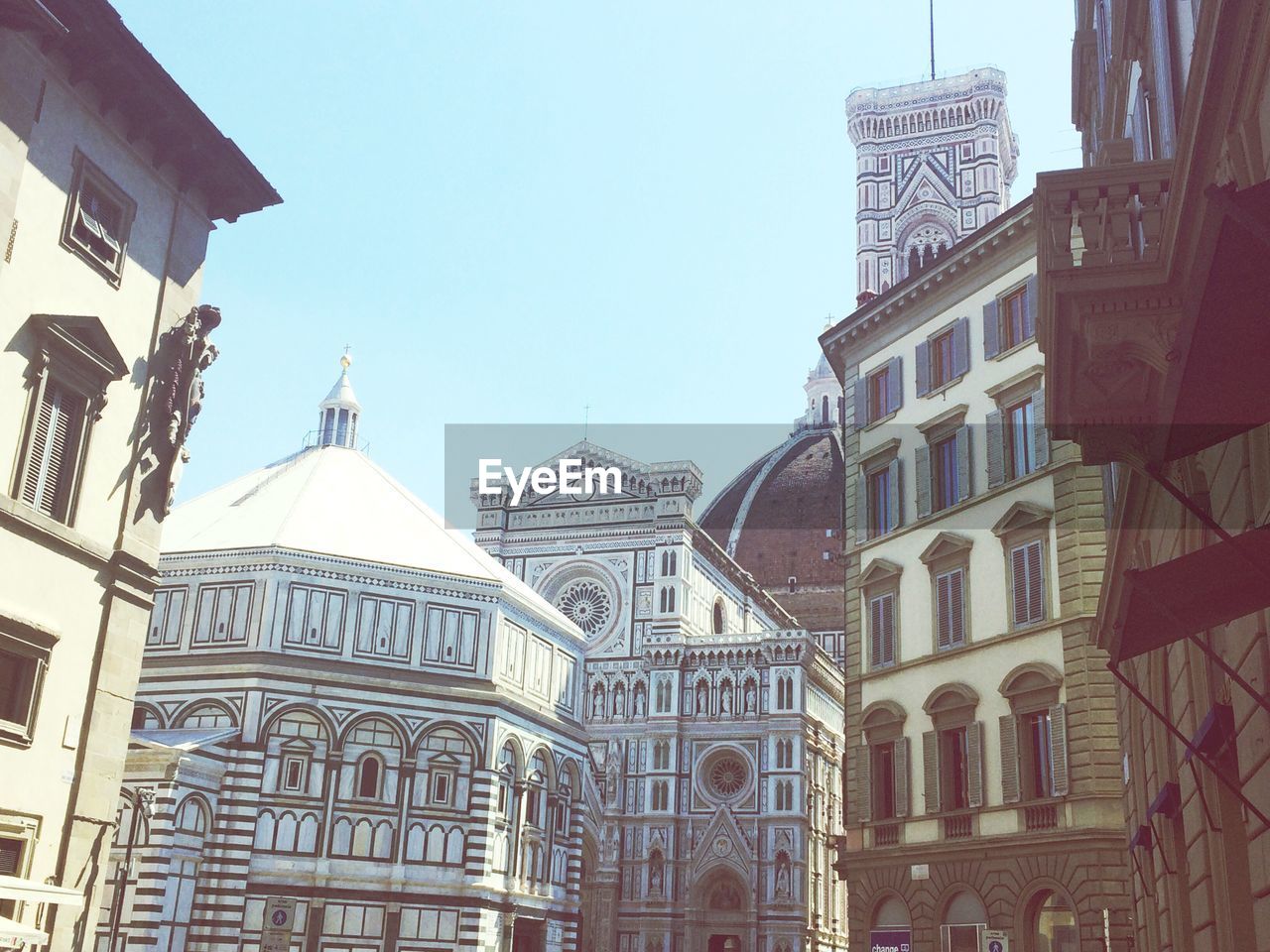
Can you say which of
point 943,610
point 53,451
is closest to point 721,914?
point 943,610

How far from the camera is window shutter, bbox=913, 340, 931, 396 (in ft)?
95.3

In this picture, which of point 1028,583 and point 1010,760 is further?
point 1028,583

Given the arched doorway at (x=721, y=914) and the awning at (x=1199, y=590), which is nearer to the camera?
the awning at (x=1199, y=590)

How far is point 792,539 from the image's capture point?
105 metres

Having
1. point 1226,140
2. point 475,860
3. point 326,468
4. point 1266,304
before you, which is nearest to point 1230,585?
point 1266,304

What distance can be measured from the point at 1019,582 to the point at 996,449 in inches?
111

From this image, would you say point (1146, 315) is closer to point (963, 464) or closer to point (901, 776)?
point (963, 464)

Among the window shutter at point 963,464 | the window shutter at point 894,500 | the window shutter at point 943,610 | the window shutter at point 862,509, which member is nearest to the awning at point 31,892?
the window shutter at point 943,610

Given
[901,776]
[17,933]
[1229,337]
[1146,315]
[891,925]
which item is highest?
[1146,315]

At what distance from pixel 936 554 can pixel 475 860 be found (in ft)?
63.8

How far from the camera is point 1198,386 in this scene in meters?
7.64

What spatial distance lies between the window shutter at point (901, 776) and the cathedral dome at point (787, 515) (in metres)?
74.6

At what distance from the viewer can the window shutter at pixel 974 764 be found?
24609 millimetres

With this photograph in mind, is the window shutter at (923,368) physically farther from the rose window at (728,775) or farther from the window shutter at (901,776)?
the rose window at (728,775)
